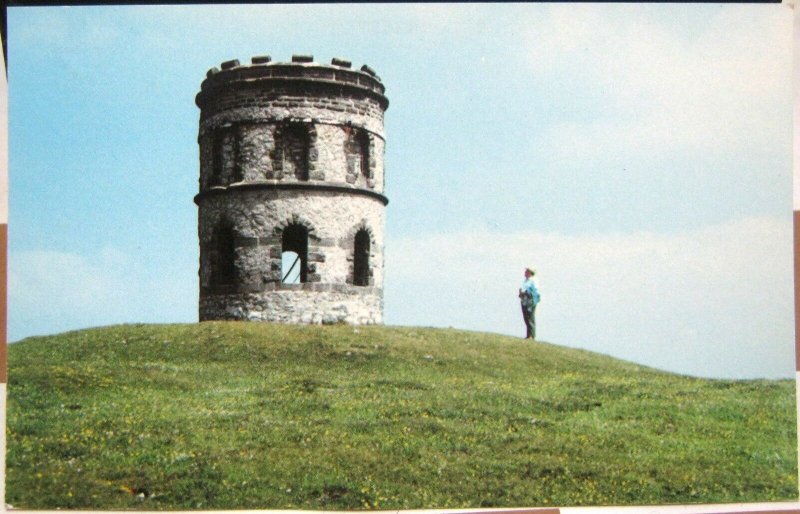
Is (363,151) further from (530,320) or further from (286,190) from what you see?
(530,320)

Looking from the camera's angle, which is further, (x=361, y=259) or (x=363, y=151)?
(x=361, y=259)

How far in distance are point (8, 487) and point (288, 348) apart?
24.2 feet

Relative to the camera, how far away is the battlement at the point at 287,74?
22.3 metres

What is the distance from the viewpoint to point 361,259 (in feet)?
76.7

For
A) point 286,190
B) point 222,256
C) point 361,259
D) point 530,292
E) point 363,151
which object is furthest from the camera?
point 361,259

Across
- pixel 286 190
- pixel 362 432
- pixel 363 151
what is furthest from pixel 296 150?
pixel 362 432

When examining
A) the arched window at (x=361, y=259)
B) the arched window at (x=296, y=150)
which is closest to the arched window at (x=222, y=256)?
the arched window at (x=296, y=150)

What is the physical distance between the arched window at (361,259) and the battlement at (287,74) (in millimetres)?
3551

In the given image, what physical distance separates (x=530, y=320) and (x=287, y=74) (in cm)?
811

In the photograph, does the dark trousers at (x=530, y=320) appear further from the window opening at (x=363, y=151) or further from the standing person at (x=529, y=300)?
the window opening at (x=363, y=151)

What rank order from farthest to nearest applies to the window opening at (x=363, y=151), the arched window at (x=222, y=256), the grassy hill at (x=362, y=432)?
the window opening at (x=363, y=151), the arched window at (x=222, y=256), the grassy hill at (x=362, y=432)

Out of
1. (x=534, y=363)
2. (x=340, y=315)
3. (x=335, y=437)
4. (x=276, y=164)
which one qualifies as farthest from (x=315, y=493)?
(x=276, y=164)

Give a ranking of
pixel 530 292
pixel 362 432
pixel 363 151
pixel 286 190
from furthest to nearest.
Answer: pixel 363 151, pixel 286 190, pixel 530 292, pixel 362 432

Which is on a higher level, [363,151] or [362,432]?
[363,151]
